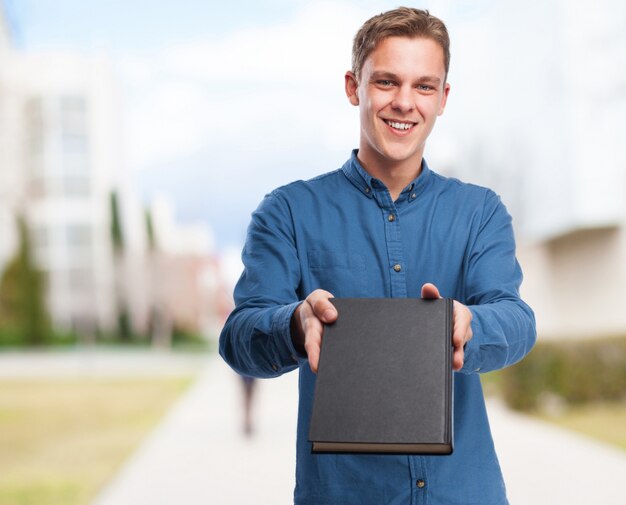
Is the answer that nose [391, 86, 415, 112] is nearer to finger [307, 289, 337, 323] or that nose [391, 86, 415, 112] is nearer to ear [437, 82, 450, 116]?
ear [437, 82, 450, 116]

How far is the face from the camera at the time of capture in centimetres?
173

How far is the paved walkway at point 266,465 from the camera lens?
7.12 meters

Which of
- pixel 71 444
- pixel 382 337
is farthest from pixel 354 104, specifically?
pixel 71 444

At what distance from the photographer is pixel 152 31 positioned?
84875 millimetres

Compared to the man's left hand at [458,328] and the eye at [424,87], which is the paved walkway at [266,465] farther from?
the man's left hand at [458,328]

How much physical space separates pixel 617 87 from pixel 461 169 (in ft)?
42.3

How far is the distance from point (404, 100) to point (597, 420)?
10.1 m

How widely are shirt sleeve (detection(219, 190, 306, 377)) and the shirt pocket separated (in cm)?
3

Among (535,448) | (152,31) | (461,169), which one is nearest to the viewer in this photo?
(535,448)

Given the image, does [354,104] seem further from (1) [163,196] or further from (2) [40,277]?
Result: (1) [163,196]

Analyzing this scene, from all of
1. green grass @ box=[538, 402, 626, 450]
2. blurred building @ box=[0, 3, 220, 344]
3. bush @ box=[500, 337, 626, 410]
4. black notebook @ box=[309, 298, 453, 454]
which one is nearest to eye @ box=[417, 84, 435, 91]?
black notebook @ box=[309, 298, 453, 454]

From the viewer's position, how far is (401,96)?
1.74 m

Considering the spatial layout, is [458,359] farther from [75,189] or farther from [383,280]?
[75,189]

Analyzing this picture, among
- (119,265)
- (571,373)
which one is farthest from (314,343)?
(119,265)
